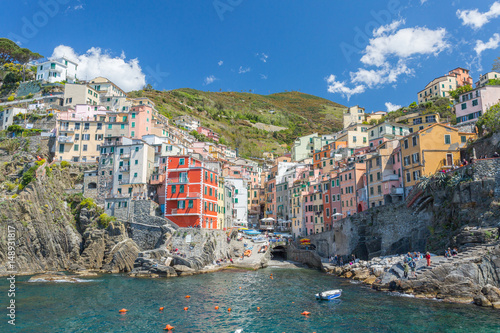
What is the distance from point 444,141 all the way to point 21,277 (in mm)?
56261

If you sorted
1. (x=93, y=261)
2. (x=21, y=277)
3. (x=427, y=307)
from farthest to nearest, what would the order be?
(x=93, y=261) < (x=21, y=277) < (x=427, y=307)

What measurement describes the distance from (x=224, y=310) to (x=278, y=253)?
45300mm

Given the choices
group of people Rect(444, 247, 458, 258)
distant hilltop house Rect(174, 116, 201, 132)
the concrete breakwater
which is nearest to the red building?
the concrete breakwater

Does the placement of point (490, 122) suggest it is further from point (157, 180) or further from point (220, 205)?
point (157, 180)

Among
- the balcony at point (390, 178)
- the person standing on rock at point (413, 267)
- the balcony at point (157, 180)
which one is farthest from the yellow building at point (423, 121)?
the balcony at point (157, 180)

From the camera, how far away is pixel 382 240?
47.6m

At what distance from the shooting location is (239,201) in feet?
264

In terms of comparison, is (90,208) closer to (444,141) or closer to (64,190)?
(64,190)

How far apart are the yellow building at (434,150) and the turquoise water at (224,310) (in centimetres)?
1843

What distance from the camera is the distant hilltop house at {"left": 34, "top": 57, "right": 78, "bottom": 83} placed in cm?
9731

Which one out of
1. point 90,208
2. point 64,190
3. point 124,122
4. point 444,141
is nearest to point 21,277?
point 90,208

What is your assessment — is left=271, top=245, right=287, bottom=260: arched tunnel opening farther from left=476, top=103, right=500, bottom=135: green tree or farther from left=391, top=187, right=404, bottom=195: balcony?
left=476, top=103, right=500, bottom=135: green tree

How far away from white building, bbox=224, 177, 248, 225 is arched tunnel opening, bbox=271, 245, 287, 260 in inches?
417

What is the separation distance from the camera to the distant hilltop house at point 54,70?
9731 cm
